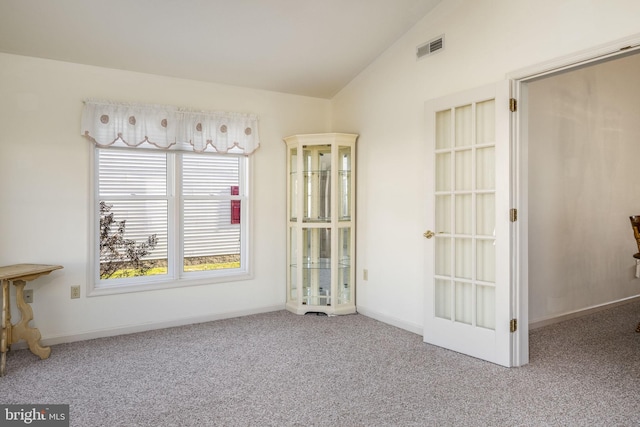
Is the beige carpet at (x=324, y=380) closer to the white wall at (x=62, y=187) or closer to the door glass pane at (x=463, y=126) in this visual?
the white wall at (x=62, y=187)

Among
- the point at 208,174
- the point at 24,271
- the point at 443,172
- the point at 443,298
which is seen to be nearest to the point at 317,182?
the point at 208,174

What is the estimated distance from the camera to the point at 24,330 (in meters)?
3.22

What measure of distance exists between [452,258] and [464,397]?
1175 millimetres

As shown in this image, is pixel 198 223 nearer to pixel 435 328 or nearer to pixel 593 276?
pixel 435 328

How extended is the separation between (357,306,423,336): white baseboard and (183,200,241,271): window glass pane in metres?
1.47

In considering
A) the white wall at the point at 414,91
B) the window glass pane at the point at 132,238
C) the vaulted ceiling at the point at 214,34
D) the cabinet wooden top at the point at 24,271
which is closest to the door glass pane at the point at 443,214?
the white wall at the point at 414,91

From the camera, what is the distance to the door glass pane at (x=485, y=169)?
3.20m

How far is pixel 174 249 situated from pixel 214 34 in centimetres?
206

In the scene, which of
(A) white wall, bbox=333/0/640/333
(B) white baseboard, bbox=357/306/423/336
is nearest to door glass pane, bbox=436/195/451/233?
(A) white wall, bbox=333/0/640/333

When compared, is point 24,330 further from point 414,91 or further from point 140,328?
point 414,91

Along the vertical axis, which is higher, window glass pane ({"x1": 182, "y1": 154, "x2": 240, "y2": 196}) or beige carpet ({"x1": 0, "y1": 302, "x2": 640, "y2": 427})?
window glass pane ({"x1": 182, "y1": 154, "x2": 240, "y2": 196})

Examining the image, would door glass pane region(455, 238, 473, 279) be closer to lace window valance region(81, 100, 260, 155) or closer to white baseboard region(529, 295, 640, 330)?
white baseboard region(529, 295, 640, 330)

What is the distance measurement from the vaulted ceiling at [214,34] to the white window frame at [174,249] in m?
0.85

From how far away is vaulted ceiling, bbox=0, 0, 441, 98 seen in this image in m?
3.13
